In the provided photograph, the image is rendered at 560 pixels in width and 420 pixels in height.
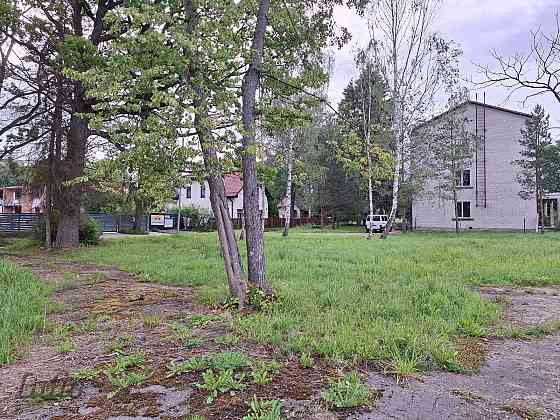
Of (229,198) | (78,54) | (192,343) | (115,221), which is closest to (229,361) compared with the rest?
(192,343)

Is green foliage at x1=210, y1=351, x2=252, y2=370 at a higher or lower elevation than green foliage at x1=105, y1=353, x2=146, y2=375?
higher

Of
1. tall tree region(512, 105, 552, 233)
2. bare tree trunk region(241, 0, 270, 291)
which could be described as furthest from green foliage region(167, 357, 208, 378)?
tall tree region(512, 105, 552, 233)

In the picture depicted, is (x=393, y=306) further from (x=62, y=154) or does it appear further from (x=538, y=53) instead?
(x=62, y=154)

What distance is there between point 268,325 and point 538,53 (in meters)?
9.03

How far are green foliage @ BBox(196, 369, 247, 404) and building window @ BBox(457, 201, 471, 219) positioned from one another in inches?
1229

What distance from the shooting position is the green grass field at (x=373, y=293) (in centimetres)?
436

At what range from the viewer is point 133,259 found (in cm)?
1263

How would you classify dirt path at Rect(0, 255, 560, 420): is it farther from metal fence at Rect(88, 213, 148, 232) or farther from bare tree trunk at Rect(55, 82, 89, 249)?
metal fence at Rect(88, 213, 148, 232)

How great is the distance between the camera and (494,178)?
30.9 metres

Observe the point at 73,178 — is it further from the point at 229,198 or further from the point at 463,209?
the point at 229,198

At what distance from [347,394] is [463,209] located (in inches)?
1244

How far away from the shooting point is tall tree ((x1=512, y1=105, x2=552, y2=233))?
28.4 meters

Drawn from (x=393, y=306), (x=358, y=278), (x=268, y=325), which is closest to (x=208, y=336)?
(x=268, y=325)

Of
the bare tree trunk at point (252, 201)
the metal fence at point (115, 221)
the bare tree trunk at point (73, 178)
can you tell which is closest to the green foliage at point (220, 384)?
the bare tree trunk at point (252, 201)
